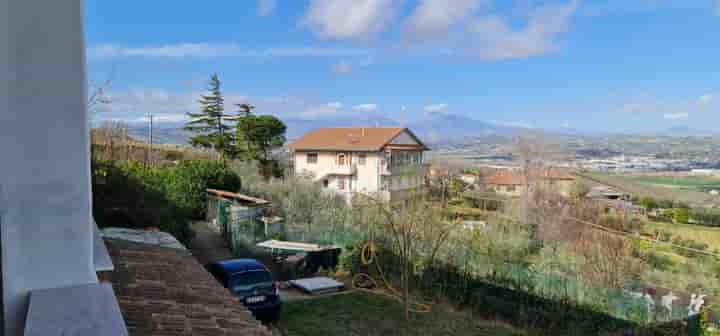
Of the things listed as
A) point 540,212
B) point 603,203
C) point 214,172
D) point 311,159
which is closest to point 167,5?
point 214,172

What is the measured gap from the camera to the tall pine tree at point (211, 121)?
29.0m

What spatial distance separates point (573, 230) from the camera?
10438 millimetres

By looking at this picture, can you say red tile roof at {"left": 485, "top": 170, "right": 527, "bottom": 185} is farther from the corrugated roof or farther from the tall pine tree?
the tall pine tree

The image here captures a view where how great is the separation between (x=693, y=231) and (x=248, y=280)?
1093 centimetres

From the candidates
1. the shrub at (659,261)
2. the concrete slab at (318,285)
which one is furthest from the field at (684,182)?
the concrete slab at (318,285)

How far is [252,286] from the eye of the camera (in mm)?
6848

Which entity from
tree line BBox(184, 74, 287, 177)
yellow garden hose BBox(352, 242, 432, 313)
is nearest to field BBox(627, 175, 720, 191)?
yellow garden hose BBox(352, 242, 432, 313)

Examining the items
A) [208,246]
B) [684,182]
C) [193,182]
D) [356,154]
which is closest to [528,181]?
[684,182]

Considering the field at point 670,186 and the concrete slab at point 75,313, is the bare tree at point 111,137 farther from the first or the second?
the field at point 670,186

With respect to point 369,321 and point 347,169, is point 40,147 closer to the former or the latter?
point 369,321

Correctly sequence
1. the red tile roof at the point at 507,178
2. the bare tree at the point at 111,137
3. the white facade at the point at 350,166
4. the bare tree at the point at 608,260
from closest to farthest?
the bare tree at the point at 608,260
the bare tree at the point at 111,137
the red tile roof at the point at 507,178
the white facade at the point at 350,166

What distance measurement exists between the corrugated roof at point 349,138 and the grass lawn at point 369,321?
21.7 m

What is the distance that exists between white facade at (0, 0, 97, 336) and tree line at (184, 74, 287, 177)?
79.5 ft

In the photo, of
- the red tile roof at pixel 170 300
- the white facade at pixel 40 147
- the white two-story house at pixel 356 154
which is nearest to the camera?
the white facade at pixel 40 147
